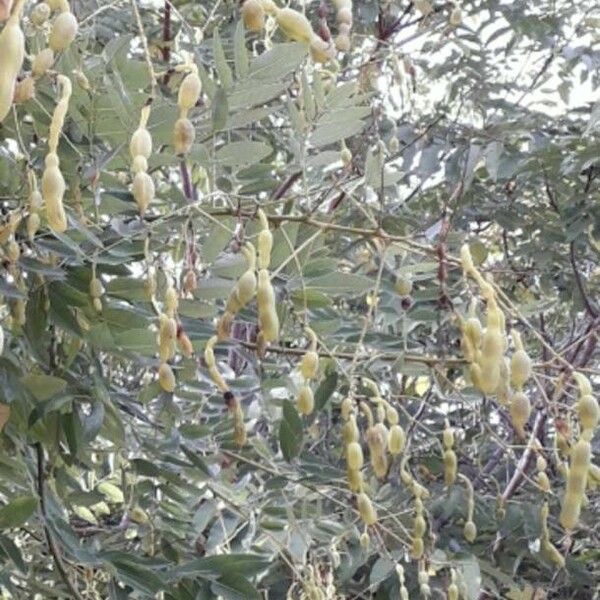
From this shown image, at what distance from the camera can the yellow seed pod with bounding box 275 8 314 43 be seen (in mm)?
767

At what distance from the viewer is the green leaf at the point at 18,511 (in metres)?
0.91

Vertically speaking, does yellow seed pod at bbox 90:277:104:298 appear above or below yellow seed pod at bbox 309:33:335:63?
below

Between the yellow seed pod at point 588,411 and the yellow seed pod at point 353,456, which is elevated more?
the yellow seed pod at point 588,411

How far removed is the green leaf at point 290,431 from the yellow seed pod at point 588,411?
351 mm

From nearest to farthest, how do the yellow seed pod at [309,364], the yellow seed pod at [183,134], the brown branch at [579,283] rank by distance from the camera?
1. the yellow seed pod at [183,134]
2. the yellow seed pod at [309,364]
3. the brown branch at [579,283]

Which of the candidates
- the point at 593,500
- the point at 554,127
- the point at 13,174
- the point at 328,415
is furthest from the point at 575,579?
the point at 13,174

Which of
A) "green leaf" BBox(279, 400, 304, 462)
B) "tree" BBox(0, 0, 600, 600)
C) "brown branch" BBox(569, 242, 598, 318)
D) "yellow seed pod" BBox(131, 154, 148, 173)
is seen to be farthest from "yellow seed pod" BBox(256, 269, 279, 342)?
"brown branch" BBox(569, 242, 598, 318)

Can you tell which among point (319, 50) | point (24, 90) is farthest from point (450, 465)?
point (24, 90)

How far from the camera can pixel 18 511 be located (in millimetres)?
911

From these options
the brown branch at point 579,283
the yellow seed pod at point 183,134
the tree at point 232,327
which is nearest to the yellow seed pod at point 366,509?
the tree at point 232,327

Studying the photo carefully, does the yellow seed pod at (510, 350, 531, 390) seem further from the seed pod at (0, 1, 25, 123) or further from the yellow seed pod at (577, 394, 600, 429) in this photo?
the seed pod at (0, 1, 25, 123)

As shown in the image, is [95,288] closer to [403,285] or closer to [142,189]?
[142,189]

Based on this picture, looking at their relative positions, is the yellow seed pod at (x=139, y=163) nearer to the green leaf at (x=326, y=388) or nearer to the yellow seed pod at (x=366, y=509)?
the yellow seed pod at (x=366, y=509)

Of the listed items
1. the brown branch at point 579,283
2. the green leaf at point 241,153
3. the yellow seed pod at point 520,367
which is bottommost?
the brown branch at point 579,283
